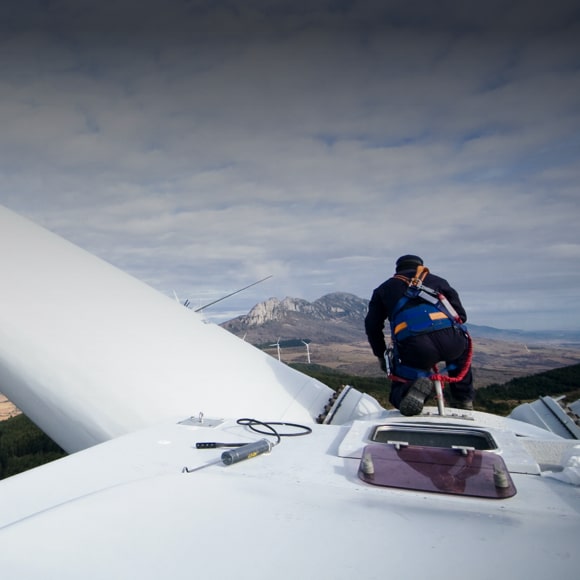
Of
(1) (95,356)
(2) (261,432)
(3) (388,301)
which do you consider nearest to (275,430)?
(2) (261,432)

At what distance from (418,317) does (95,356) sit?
125 inches

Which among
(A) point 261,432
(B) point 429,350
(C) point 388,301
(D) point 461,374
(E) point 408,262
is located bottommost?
(A) point 261,432

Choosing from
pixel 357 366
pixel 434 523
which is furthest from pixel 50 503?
pixel 357 366

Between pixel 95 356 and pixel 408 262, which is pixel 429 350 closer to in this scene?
pixel 408 262

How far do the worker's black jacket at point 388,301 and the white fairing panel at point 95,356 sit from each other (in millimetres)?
1286

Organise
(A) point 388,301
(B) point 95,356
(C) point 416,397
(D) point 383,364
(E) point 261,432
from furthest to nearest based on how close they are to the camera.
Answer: (D) point 383,364, (A) point 388,301, (C) point 416,397, (B) point 95,356, (E) point 261,432

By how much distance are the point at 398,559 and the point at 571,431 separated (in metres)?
3.80

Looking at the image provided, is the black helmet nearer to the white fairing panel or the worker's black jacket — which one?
the worker's black jacket

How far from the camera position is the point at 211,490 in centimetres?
171

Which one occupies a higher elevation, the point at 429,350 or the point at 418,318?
the point at 418,318

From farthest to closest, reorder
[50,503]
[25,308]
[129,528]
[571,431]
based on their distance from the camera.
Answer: [571,431]
[25,308]
[50,503]
[129,528]

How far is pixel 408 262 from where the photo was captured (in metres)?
4.39

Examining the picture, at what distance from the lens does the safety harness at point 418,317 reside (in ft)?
12.8

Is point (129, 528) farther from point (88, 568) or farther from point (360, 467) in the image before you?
point (360, 467)
